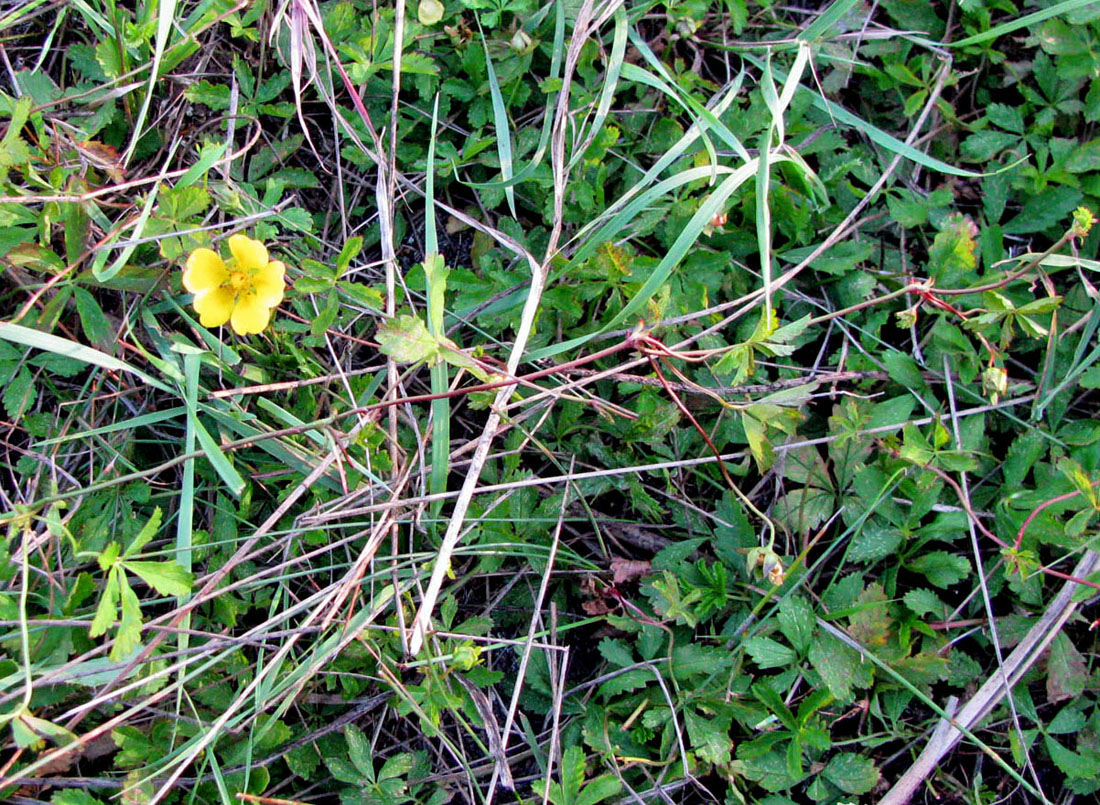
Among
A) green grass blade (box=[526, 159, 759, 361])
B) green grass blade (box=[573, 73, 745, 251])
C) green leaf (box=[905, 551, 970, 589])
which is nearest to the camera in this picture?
green grass blade (box=[526, 159, 759, 361])

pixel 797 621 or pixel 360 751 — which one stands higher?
pixel 797 621

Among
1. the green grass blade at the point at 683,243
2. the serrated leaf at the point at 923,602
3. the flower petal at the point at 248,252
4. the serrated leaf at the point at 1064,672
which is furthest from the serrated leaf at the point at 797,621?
the flower petal at the point at 248,252

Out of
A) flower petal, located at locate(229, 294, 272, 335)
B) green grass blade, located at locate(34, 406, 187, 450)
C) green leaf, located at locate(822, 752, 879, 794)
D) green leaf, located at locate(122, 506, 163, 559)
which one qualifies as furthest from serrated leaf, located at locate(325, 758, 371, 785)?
green leaf, located at locate(822, 752, 879, 794)

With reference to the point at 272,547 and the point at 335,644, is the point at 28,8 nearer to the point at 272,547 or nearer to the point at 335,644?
the point at 272,547

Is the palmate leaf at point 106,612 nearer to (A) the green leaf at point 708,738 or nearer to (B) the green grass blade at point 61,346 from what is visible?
(B) the green grass blade at point 61,346

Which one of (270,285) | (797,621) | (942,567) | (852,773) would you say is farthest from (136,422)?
(942,567)

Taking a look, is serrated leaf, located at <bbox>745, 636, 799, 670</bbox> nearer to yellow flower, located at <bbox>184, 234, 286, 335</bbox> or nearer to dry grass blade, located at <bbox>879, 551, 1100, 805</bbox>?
dry grass blade, located at <bbox>879, 551, 1100, 805</bbox>

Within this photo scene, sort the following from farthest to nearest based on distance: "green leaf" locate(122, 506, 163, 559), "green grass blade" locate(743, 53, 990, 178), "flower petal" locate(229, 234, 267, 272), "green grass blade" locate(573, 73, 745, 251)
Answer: "green grass blade" locate(743, 53, 990, 178) < "green grass blade" locate(573, 73, 745, 251) < "flower petal" locate(229, 234, 267, 272) < "green leaf" locate(122, 506, 163, 559)

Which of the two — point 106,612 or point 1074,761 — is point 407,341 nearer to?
point 106,612
